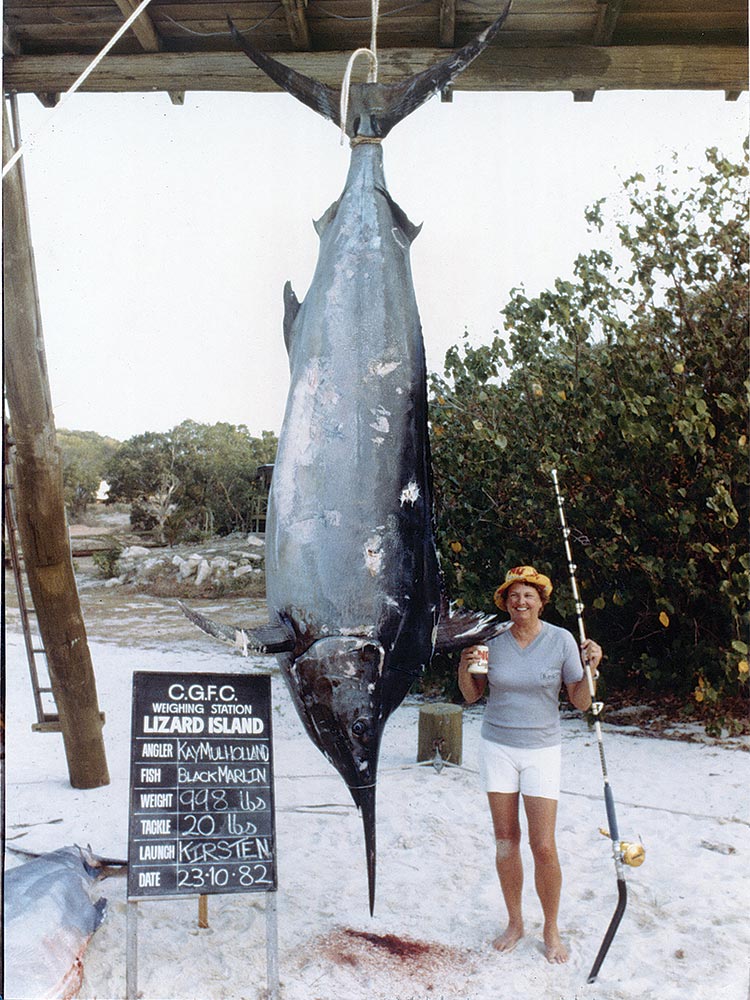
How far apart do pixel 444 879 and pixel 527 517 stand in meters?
2.24

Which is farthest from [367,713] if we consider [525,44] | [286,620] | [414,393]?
[525,44]

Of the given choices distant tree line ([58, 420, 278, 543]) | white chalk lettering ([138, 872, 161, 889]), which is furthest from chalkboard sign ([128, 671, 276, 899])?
distant tree line ([58, 420, 278, 543])

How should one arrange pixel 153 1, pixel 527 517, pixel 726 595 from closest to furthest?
pixel 153 1
pixel 726 595
pixel 527 517

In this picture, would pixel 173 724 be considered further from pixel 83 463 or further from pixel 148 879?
pixel 83 463

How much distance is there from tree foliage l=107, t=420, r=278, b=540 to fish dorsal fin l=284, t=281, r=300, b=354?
127 centimetres

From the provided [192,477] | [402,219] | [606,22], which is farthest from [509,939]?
[606,22]

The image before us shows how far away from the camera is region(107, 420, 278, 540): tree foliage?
11.5 ft

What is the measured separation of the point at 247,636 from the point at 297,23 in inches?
69.7

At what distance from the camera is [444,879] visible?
2908 mm

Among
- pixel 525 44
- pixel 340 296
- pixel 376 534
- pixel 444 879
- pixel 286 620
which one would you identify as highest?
pixel 525 44

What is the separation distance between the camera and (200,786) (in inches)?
92.4

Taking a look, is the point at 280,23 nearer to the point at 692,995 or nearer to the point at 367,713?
the point at 367,713

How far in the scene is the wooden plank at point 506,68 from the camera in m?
2.51

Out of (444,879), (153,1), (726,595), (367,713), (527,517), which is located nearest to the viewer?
(367,713)
